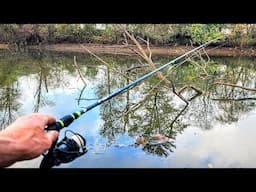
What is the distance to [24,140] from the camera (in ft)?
1.77

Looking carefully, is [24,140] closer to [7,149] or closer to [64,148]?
[7,149]

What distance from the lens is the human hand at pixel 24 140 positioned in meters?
0.52

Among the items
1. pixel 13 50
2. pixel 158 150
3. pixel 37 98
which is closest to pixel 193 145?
pixel 158 150

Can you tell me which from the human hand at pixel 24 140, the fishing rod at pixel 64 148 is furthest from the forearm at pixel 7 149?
the fishing rod at pixel 64 148

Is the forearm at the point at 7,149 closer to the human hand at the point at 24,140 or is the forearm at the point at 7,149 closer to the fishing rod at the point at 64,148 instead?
the human hand at the point at 24,140

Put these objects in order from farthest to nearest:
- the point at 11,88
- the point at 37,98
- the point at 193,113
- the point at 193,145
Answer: the point at 11,88 → the point at 37,98 → the point at 193,113 → the point at 193,145

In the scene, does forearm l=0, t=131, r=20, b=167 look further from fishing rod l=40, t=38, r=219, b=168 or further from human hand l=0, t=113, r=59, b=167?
fishing rod l=40, t=38, r=219, b=168
